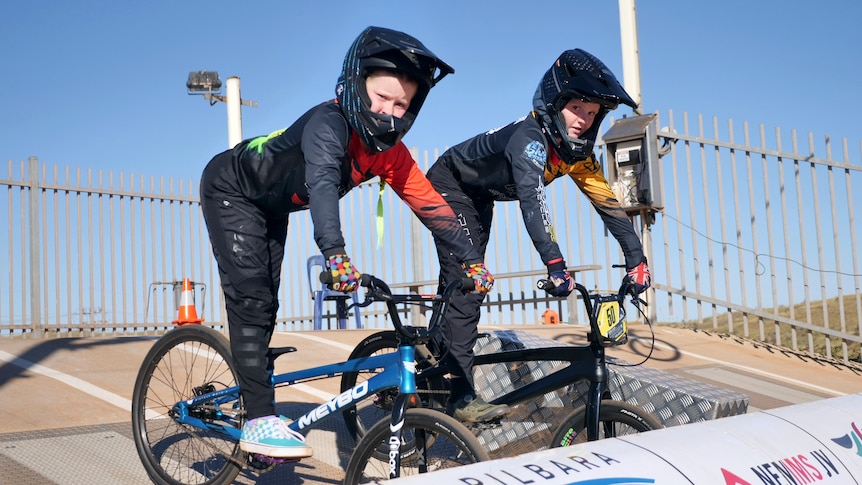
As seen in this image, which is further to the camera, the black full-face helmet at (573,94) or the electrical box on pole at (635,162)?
the electrical box on pole at (635,162)

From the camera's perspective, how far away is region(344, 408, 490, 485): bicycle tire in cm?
279

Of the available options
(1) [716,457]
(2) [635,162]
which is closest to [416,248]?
(2) [635,162]

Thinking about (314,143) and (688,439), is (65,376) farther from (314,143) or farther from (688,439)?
(688,439)

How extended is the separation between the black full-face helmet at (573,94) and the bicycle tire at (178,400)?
2.00 meters

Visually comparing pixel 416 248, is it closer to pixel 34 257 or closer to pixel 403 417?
pixel 34 257

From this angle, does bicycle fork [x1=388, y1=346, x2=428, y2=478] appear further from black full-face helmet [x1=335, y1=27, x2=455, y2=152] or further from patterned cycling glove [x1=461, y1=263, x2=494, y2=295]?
black full-face helmet [x1=335, y1=27, x2=455, y2=152]

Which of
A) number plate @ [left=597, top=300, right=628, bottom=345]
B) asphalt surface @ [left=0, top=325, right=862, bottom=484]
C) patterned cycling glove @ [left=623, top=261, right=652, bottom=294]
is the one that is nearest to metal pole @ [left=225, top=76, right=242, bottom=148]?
asphalt surface @ [left=0, top=325, right=862, bottom=484]

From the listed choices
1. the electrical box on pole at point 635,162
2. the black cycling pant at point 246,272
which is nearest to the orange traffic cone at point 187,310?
the black cycling pant at point 246,272

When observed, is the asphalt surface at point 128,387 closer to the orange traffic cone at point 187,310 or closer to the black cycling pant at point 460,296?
the orange traffic cone at point 187,310

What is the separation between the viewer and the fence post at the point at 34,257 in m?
10.9

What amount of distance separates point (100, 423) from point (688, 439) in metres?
3.67

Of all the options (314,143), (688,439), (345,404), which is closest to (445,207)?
(314,143)

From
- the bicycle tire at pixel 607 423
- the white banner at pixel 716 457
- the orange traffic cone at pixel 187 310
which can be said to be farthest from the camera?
the orange traffic cone at pixel 187 310

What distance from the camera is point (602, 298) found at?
139 inches
